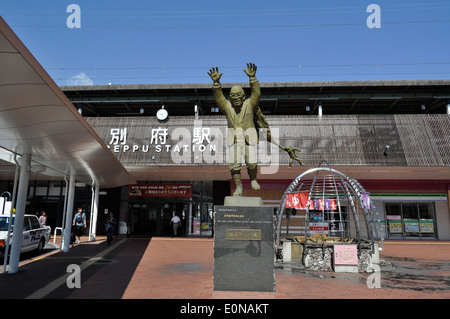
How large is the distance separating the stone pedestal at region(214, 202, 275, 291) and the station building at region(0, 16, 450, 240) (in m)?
8.50

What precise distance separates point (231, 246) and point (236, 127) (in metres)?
2.56

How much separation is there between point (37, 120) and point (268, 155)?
1251cm

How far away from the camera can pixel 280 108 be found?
25.3 m

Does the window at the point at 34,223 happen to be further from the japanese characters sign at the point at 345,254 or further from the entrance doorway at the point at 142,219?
the japanese characters sign at the point at 345,254

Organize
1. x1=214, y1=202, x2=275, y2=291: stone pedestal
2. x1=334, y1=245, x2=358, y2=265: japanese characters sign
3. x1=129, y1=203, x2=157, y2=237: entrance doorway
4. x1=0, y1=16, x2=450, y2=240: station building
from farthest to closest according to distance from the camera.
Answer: x1=129, y1=203, x2=157, y2=237: entrance doorway, x1=0, y1=16, x2=450, y2=240: station building, x1=334, y1=245, x2=358, y2=265: japanese characters sign, x1=214, y1=202, x2=275, y2=291: stone pedestal

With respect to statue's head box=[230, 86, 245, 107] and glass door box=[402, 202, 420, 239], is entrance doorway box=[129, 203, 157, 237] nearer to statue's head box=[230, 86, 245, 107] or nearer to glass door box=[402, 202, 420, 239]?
statue's head box=[230, 86, 245, 107]

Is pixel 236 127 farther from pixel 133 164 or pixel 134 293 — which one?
pixel 133 164

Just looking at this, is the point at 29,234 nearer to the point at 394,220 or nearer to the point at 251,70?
the point at 251,70

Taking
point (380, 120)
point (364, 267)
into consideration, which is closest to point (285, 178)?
point (380, 120)

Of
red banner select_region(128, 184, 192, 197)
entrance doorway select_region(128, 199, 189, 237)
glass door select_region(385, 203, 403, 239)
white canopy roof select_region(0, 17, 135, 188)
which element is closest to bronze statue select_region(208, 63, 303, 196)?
white canopy roof select_region(0, 17, 135, 188)

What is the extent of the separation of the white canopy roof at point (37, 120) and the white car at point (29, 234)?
7.14ft

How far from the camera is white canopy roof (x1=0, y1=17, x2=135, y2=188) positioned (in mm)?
4039

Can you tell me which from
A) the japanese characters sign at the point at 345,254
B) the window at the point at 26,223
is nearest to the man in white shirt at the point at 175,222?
the window at the point at 26,223

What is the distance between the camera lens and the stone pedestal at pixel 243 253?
601 centimetres
